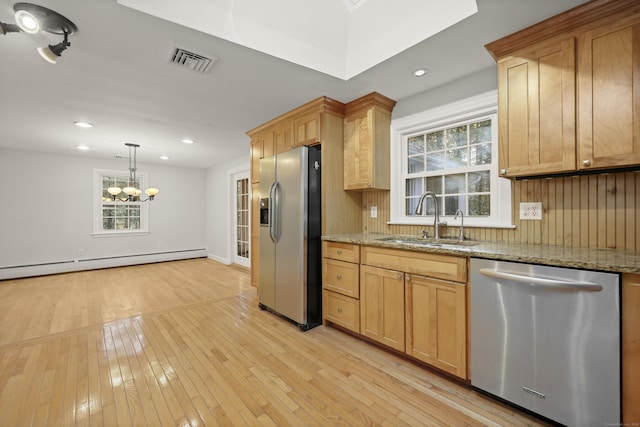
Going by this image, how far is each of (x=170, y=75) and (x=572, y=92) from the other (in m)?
2.96

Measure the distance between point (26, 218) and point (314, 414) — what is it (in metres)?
6.48

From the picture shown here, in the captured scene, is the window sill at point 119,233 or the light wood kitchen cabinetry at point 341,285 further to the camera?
the window sill at point 119,233

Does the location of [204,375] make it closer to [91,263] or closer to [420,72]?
[420,72]

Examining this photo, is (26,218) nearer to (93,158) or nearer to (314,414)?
(93,158)

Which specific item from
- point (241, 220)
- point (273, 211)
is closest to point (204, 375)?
point (273, 211)

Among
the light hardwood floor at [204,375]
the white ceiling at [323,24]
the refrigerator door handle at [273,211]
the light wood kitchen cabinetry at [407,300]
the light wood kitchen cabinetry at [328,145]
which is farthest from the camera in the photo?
the refrigerator door handle at [273,211]

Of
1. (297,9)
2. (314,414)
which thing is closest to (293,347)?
(314,414)

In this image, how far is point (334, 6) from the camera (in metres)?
2.12

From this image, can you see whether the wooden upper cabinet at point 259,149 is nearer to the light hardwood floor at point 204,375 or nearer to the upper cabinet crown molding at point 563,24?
the light hardwood floor at point 204,375

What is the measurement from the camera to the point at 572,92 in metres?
1.65

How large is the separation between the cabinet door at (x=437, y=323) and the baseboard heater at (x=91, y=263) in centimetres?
628

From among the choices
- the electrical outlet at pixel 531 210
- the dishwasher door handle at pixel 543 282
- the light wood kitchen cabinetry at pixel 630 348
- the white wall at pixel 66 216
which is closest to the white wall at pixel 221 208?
the white wall at pixel 66 216

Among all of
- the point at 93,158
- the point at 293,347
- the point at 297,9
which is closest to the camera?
the point at 297,9

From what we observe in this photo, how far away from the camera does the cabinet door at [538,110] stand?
5.48ft
